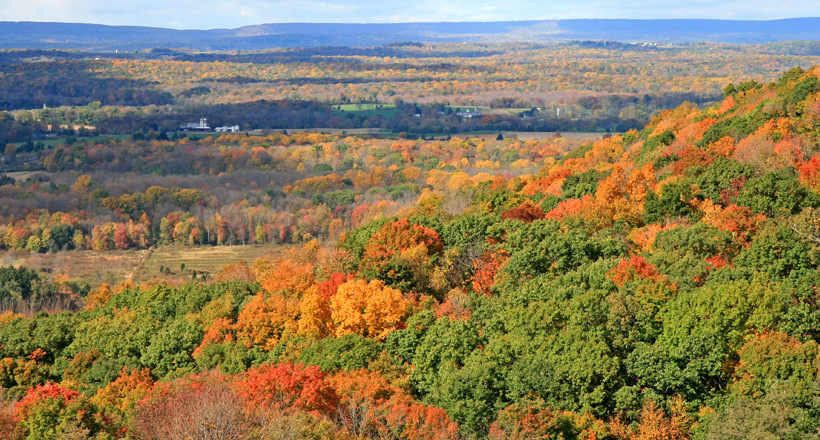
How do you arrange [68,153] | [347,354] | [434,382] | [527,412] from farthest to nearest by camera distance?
[68,153]
[347,354]
[434,382]
[527,412]

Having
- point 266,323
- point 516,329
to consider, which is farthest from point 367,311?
point 516,329

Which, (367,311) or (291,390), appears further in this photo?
(367,311)

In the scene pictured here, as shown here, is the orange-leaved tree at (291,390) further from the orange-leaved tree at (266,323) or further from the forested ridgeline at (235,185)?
the forested ridgeline at (235,185)

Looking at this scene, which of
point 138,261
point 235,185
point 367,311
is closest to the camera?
point 367,311

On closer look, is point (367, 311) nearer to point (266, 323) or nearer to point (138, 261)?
point (266, 323)

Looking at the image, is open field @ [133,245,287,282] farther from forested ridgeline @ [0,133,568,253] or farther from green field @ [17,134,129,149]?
green field @ [17,134,129,149]

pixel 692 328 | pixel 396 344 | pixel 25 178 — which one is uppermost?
pixel 692 328

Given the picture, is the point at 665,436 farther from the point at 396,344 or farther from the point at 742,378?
the point at 396,344

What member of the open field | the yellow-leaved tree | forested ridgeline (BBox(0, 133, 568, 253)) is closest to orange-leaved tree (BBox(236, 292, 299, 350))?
the yellow-leaved tree

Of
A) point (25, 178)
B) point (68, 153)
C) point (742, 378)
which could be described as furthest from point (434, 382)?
point (68, 153)
